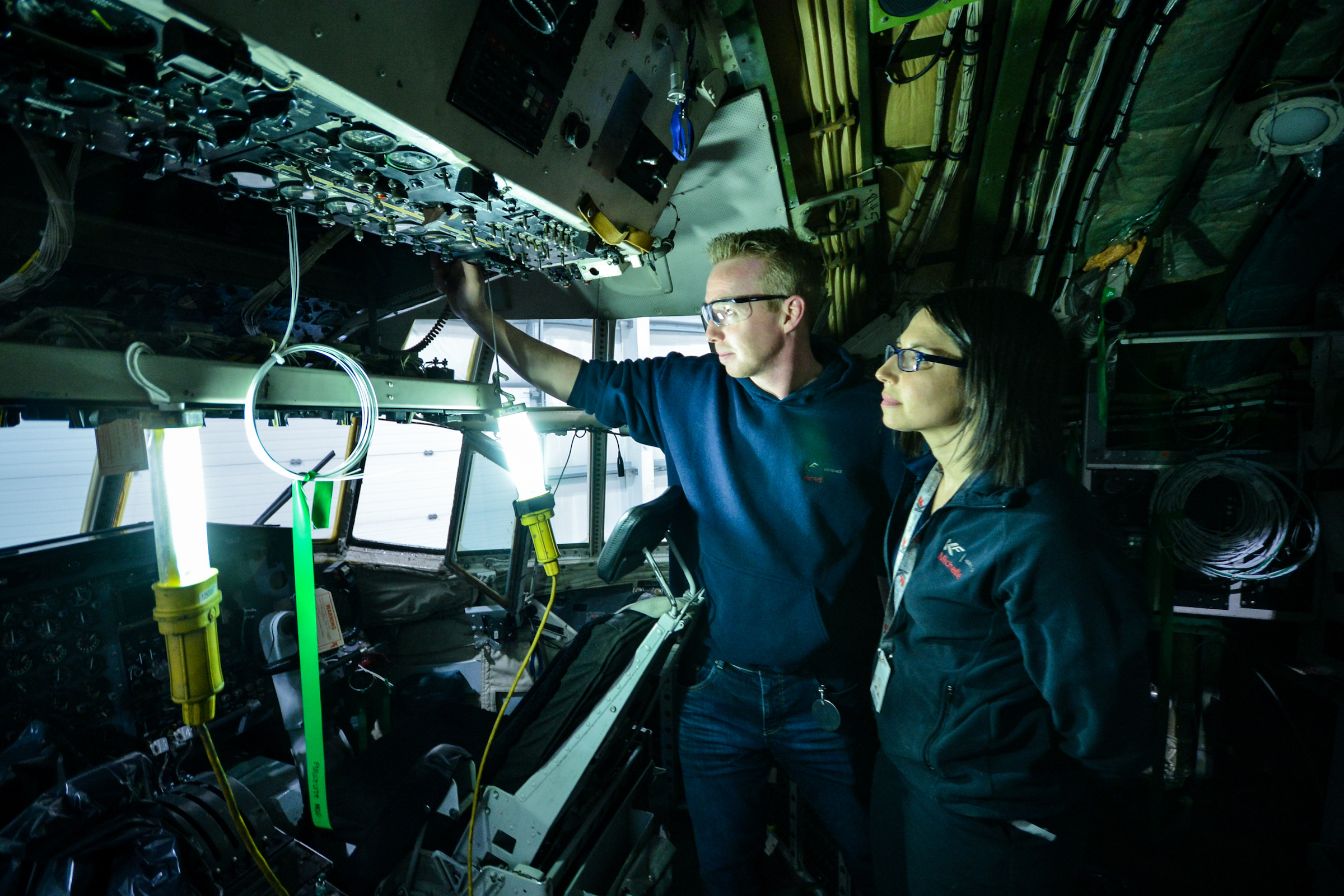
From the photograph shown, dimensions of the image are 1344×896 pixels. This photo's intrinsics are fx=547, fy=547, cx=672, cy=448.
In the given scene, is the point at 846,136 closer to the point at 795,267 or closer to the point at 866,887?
the point at 795,267

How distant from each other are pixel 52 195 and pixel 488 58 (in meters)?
0.84

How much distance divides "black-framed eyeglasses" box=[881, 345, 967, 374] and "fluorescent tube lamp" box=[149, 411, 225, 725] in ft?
4.68

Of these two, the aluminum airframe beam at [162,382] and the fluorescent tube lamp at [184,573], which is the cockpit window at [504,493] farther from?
the fluorescent tube lamp at [184,573]

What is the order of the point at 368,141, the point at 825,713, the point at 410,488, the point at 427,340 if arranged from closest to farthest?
1. the point at 368,141
2. the point at 825,713
3. the point at 427,340
4. the point at 410,488

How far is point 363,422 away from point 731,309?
1049 millimetres

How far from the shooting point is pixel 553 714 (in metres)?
1.63

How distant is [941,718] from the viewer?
1211mm

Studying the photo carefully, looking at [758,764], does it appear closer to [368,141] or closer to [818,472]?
[818,472]

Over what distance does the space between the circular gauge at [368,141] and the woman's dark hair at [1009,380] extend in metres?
1.24

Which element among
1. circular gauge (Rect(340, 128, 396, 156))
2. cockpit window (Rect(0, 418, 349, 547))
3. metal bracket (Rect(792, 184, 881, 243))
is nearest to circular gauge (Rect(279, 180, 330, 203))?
circular gauge (Rect(340, 128, 396, 156))

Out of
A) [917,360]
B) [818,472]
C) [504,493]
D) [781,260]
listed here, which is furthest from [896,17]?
[504,493]

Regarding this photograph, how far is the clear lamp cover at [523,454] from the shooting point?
147 cm

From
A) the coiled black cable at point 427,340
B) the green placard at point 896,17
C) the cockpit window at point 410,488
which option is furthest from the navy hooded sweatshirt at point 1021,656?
the cockpit window at point 410,488

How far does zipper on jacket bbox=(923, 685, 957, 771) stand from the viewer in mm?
1204
